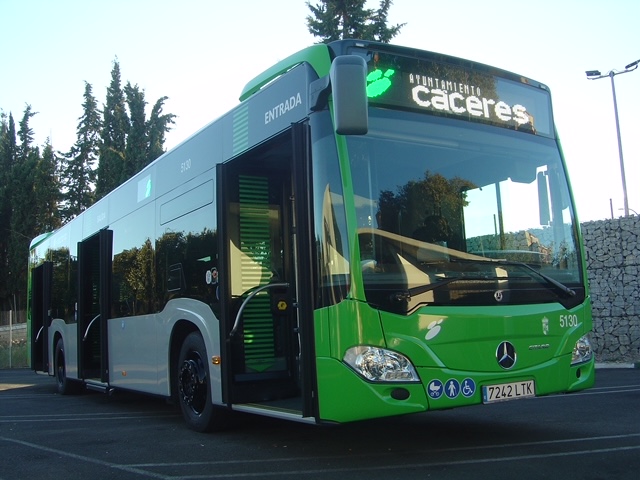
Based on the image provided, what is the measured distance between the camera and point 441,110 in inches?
245

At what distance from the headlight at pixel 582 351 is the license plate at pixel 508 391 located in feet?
2.00

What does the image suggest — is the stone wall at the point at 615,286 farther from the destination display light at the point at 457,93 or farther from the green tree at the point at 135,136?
the green tree at the point at 135,136

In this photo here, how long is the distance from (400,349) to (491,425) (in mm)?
2672

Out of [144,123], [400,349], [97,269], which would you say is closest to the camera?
[400,349]

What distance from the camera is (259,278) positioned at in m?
7.40

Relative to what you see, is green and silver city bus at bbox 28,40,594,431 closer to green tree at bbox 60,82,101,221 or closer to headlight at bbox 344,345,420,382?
headlight at bbox 344,345,420,382

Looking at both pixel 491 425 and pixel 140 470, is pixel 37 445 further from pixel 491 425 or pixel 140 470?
pixel 491 425

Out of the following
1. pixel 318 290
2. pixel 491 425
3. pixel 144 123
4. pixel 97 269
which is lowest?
pixel 491 425

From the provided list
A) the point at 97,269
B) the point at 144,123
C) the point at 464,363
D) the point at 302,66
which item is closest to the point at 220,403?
the point at 464,363

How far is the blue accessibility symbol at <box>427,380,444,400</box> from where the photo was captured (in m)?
5.57

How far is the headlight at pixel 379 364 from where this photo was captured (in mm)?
5453

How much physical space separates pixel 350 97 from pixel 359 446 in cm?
320

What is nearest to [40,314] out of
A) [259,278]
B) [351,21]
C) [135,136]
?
[259,278]

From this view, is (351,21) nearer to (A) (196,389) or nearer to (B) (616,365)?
(B) (616,365)
